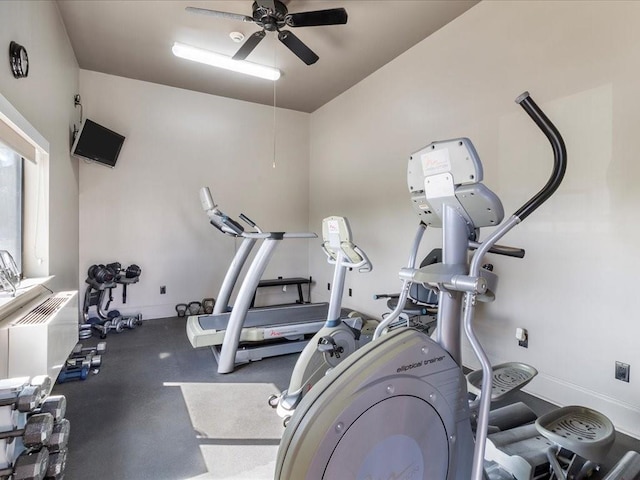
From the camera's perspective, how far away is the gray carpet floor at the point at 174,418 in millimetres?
A: 1856

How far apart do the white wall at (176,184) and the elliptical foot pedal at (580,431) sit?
449 cm

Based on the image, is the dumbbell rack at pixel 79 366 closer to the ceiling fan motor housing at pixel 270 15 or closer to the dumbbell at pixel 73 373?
the dumbbell at pixel 73 373

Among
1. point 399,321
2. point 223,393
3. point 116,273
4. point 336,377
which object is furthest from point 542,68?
point 116,273

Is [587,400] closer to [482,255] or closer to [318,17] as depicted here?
[482,255]

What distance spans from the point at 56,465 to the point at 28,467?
7.7 inches

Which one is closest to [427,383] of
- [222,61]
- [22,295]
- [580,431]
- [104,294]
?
[580,431]

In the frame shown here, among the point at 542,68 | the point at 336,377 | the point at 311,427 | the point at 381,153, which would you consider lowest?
the point at 311,427

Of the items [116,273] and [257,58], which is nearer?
[257,58]

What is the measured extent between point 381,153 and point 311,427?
12.0 feet

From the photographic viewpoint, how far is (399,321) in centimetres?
322

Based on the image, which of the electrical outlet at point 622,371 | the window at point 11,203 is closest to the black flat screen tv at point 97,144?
the window at point 11,203

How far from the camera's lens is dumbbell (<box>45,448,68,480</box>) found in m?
1.46

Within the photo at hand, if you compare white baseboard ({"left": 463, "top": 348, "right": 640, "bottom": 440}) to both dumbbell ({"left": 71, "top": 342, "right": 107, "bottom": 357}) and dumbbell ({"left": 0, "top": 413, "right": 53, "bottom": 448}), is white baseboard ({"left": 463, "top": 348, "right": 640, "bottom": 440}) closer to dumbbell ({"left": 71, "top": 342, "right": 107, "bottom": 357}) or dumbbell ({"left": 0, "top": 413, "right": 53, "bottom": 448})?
dumbbell ({"left": 0, "top": 413, "right": 53, "bottom": 448})

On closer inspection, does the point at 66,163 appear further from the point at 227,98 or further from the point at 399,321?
the point at 399,321
